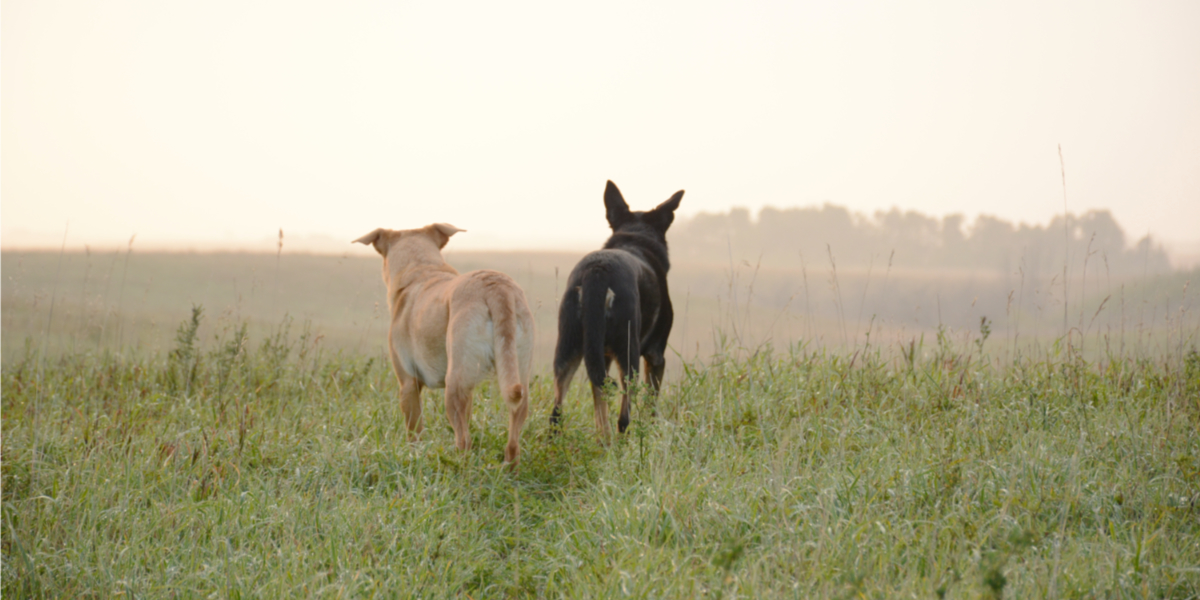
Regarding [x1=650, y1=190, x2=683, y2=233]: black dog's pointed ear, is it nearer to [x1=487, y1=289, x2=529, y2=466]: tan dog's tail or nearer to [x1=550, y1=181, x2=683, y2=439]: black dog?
[x1=550, y1=181, x2=683, y2=439]: black dog

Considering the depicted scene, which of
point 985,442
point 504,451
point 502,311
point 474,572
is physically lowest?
point 474,572

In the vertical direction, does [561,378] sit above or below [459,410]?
above

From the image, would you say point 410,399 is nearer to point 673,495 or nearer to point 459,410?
point 459,410

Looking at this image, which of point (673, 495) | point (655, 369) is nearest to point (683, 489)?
point (673, 495)

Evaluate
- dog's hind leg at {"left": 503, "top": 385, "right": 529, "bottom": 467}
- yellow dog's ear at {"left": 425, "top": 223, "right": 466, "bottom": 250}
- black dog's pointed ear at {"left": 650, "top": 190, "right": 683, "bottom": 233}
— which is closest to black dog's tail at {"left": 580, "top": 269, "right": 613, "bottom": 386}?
dog's hind leg at {"left": 503, "top": 385, "right": 529, "bottom": 467}

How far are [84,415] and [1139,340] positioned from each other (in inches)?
347

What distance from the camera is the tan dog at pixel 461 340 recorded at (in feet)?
14.3

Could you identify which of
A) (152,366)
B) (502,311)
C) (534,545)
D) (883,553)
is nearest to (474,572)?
(534,545)

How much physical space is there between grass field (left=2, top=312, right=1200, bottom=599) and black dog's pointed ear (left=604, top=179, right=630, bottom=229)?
1.55m

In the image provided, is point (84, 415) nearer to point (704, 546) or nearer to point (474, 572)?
point (474, 572)

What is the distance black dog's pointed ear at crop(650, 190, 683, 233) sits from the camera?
632 centimetres

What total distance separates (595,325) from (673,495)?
161 cm

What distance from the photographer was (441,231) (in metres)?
5.66

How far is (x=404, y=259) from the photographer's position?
546 centimetres
